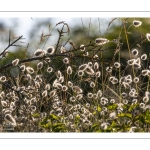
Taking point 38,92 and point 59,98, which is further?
point 59,98

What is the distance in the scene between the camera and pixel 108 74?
318cm

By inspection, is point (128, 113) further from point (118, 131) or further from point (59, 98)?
point (59, 98)

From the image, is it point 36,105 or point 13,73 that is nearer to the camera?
point 36,105

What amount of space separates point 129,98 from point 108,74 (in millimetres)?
286

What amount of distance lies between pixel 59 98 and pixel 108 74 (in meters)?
0.40
